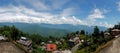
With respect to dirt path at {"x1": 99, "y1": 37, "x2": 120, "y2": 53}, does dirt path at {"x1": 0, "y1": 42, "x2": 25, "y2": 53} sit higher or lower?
higher

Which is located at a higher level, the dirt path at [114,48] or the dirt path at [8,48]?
the dirt path at [8,48]

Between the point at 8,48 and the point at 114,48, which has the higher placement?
the point at 8,48

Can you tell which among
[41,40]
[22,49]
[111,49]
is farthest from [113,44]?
[41,40]

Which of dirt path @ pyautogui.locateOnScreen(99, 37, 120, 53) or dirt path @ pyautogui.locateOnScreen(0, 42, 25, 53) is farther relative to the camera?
dirt path @ pyautogui.locateOnScreen(99, 37, 120, 53)

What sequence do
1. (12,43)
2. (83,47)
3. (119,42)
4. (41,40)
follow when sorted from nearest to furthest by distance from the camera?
(12,43), (119,42), (83,47), (41,40)

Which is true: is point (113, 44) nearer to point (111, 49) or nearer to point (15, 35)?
point (111, 49)

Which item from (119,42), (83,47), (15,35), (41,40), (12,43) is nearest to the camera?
(12,43)

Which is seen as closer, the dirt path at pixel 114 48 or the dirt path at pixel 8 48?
the dirt path at pixel 8 48

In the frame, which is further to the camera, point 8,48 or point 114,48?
point 114,48
